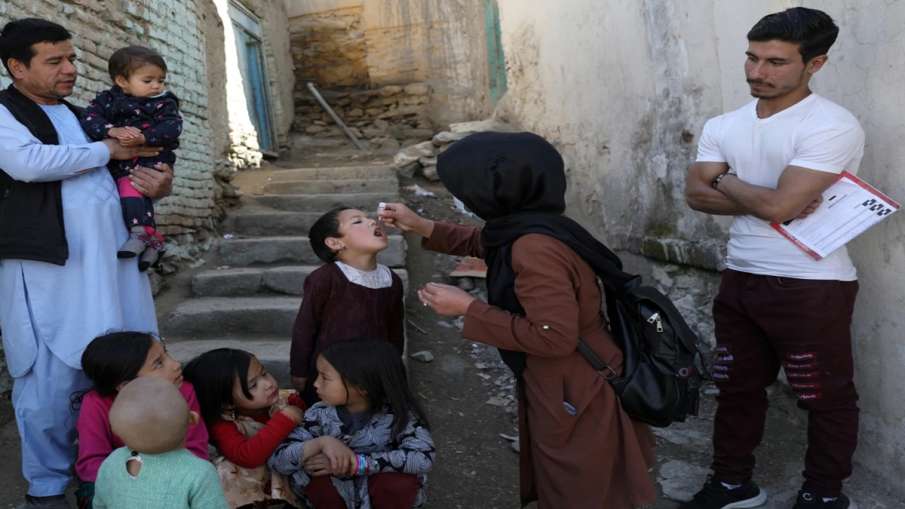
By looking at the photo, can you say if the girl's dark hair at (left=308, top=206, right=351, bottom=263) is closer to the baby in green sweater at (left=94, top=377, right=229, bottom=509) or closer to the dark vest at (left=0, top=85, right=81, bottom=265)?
the dark vest at (left=0, top=85, right=81, bottom=265)

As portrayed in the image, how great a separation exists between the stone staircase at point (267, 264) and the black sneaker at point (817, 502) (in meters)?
2.64

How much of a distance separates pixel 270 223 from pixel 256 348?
1774mm

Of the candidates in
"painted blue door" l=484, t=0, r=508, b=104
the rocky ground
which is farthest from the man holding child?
"painted blue door" l=484, t=0, r=508, b=104

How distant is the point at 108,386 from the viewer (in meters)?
2.22

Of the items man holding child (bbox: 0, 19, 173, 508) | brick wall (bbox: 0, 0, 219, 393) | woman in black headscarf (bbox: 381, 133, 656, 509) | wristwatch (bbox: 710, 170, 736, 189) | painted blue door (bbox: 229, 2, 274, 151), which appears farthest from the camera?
painted blue door (bbox: 229, 2, 274, 151)

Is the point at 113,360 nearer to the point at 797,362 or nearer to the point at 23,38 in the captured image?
the point at 23,38

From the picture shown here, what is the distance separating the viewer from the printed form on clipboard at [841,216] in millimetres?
2121

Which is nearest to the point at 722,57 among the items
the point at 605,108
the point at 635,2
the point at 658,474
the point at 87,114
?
the point at 635,2

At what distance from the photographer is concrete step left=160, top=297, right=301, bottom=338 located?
14.3 ft

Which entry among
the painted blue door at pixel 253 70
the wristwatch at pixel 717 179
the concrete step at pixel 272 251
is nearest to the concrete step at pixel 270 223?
the concrete step at pixel 272 251

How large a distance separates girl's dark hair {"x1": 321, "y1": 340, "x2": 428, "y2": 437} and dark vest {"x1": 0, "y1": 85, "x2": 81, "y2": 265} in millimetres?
1036

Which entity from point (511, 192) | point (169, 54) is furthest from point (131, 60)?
point (169, 54)

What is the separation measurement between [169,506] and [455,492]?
5.02 ft

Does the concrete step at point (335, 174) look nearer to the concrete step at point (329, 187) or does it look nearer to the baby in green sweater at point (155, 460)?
the concrete step at point (329, 187)
